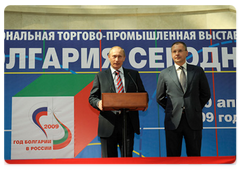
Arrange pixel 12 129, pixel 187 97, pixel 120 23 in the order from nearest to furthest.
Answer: pixel 187 97, pixel 12 129, pixel 120 23

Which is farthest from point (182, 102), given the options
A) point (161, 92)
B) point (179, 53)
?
point (179, 53)

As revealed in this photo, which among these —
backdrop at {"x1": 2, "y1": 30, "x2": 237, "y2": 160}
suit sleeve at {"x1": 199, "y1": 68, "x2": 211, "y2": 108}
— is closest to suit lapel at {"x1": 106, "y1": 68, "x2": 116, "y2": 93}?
suit sleeve at {"x1": 199, "y1": 68, "x2": 211, "y2": 108}

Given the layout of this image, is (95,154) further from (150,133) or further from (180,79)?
(180,79)

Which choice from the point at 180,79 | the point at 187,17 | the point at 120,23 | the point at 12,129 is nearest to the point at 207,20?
the point at 187,17

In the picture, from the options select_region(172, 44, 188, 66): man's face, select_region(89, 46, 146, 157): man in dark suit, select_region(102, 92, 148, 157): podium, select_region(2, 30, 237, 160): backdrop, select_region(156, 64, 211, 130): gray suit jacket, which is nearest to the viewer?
select_region(102, 92, 148, 157): podium

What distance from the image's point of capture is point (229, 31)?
4918 mm

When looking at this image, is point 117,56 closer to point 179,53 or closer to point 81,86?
point 179,53

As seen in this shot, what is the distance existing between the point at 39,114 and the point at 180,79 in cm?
233

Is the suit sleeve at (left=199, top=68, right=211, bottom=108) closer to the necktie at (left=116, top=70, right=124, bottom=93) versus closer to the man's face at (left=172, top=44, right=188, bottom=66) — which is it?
the man's face at (left=172, top=44, right=188, bottom=66)

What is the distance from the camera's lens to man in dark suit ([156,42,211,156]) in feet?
11.1

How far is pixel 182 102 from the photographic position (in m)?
3.43

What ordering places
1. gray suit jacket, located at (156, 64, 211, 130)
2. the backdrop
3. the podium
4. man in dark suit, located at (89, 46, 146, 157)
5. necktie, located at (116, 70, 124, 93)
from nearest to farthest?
the podium, man in dark suit, located at (89, 46, 146, 157), necktie, located at (116, 70, 124, 93), gray suit jacket, located at (156, 64, 211, 130), the backdrop

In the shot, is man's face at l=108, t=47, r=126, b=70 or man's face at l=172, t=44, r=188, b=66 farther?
man's face at l=172, t=44, r=188, b=66

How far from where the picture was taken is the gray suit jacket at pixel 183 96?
3402 millimetres
